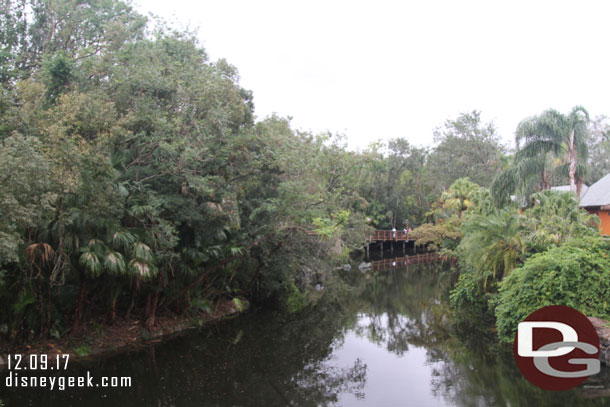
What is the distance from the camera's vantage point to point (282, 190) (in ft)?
48.1

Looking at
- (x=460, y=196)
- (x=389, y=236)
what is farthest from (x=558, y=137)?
(x=389, y=236)

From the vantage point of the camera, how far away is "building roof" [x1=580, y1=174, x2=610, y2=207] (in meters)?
24.0

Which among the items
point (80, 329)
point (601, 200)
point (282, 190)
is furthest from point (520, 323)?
point (601, 200)

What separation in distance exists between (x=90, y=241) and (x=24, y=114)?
128 inches

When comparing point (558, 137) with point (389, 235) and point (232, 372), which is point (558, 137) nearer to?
point (232, 372)

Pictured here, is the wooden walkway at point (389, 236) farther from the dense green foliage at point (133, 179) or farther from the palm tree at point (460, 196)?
the dense green foliage at point (133, 179)

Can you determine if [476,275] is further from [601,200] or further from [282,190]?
[601,200]

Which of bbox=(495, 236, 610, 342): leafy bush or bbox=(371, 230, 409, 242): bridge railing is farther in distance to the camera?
bbox=(371, 230, 409, 242): bridge railing

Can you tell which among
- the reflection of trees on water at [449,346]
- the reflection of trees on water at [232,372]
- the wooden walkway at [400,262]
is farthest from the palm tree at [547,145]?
the wooden walkway at [400,262]

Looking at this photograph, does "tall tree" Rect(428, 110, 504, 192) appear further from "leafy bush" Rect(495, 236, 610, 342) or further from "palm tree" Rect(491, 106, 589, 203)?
"leafy bush" Rect(495, 236, 610, 342)

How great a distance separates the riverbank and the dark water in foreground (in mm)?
554

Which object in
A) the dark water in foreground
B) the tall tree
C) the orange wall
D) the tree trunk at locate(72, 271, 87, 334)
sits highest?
the tall tree

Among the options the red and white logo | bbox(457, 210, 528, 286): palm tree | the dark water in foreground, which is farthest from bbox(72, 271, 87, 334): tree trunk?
bbox(457, 210, 528, 286): palm tree

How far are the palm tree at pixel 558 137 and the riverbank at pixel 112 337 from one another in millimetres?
14290
